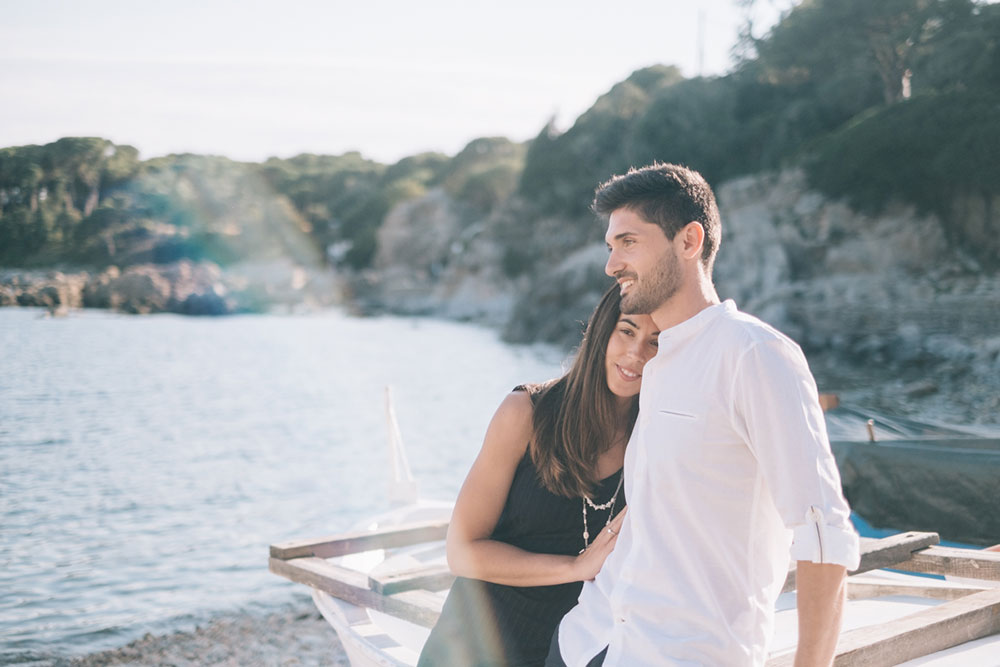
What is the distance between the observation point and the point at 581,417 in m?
2.55

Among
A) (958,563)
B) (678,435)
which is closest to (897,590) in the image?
(958,563)

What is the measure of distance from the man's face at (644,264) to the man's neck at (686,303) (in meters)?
0.01

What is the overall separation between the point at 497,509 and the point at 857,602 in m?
2.32

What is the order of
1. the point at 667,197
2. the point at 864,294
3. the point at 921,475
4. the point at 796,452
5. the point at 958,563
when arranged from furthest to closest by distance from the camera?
the point at 864,294
the point at 921,475
the point at 958,563
the point at 667,197
the point at 796,452

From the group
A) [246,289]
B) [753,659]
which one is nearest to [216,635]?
[753,659]

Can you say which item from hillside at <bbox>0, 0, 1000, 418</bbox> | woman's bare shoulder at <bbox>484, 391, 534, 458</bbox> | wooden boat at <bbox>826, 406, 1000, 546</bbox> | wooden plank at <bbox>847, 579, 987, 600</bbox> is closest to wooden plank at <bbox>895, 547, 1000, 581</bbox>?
wooden plank at <bbox>847, 579, 987, 600</bbox>

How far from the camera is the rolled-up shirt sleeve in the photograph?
1627 millimetres

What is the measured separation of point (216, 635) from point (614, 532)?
18.3 ft

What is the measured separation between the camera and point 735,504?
1.78 m

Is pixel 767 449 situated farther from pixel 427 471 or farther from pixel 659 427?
pixel 427 471

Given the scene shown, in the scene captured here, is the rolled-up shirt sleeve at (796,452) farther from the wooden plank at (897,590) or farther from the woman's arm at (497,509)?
the wooden plank at (897,590)

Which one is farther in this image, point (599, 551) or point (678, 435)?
point (599, 551)

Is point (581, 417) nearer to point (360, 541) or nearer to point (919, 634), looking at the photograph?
point (919, 634)

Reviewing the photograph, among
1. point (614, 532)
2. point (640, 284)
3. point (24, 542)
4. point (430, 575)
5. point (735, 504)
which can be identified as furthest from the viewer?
point (24, 542)
